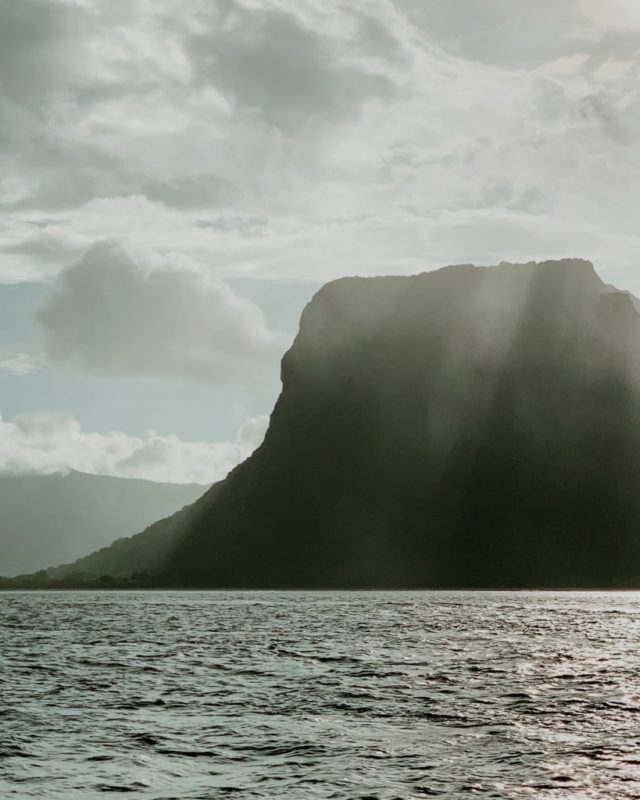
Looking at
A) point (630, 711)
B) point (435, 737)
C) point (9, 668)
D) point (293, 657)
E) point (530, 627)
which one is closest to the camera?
point (435, 737)

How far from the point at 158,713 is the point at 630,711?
16217 millimetres

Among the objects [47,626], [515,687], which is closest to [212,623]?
[47,626]

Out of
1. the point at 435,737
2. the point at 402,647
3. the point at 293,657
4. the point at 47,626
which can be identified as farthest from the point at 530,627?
the point at 435,737

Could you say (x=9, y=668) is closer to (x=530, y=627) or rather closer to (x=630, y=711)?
(x=630, y=711)

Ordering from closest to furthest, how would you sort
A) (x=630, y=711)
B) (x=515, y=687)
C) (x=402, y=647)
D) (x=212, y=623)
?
(x=630, y=711), (x=515, y=687), (x=402, y=647), (x=212, y=623)

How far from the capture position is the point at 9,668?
56.8m

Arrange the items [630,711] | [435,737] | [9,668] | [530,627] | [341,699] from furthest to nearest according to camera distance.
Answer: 1. [530,627]
2. [9,668]
3. [341,699]
4. [630,711]
5. [435,737]

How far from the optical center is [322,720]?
34750 millimetres

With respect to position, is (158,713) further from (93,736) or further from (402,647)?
(402,647)

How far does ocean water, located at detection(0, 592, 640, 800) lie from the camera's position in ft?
81.8

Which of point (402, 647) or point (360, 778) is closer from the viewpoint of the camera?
point (360, 778)

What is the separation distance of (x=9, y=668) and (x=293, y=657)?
15570mm

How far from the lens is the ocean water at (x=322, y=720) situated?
81.8 feet

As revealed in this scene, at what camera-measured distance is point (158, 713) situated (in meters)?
36.8
